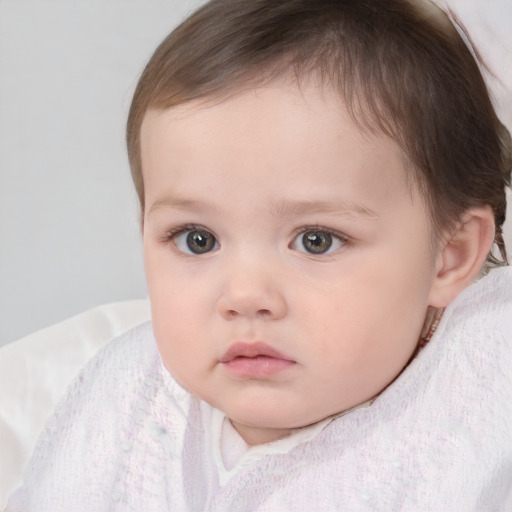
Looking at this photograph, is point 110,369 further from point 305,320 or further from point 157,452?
point 305,320

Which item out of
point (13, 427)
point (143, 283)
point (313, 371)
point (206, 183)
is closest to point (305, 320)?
point (313, 371)

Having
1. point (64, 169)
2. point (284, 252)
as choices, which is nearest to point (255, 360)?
point (284, 252)

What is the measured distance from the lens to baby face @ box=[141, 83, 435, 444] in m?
1.17

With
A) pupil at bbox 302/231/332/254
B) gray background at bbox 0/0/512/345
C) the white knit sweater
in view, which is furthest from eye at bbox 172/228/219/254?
gray background at bbox 0/0/512/345

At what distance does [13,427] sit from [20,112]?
0.81 meters

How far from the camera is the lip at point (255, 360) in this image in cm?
119

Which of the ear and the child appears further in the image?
the ear

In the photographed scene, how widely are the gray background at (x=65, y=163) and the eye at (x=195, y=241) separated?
999mm

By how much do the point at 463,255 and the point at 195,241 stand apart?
1.07 ft

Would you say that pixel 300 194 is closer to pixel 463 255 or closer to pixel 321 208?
pixel 321 208

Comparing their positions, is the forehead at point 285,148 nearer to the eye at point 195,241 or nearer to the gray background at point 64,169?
the eye at point 195,241

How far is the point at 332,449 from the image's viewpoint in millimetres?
1338

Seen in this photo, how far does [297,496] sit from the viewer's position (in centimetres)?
132

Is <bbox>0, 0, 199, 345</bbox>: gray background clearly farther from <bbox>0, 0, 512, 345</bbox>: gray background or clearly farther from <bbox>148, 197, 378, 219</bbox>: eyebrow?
<bbox>148, 197, 378, 219</bbox>: eyebrow
